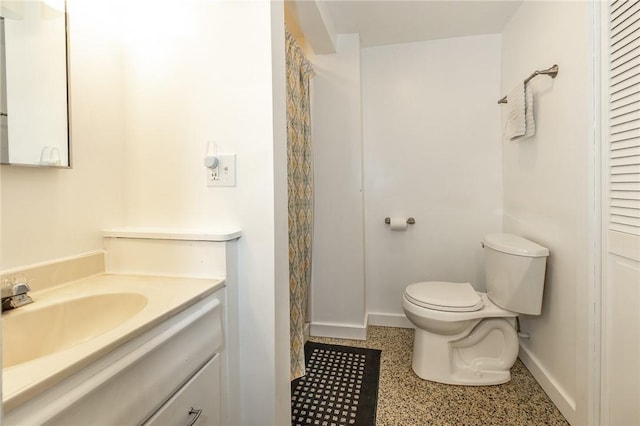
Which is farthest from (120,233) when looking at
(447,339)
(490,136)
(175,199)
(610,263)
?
(490,136)

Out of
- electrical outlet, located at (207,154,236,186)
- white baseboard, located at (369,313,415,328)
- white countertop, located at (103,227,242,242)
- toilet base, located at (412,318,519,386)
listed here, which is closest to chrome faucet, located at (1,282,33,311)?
white countertop, located at (103,227,242,242)

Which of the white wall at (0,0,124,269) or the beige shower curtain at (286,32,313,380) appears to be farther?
the beige shower curtain at (286,32,313,380)

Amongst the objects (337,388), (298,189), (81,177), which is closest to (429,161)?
(298,189)

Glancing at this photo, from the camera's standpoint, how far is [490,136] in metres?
2.34

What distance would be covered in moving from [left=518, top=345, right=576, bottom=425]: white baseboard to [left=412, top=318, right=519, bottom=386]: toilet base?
0.13 meters

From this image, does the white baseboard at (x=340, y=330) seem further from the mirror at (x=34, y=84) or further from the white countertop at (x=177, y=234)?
the mirror at (x=34, y=84)

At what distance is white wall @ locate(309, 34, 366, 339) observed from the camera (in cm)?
229

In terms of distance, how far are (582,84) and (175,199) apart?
170 centimetres

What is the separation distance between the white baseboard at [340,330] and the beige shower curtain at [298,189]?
57 cm

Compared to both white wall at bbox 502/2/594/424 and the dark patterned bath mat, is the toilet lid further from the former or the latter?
the dark patterned bath mat

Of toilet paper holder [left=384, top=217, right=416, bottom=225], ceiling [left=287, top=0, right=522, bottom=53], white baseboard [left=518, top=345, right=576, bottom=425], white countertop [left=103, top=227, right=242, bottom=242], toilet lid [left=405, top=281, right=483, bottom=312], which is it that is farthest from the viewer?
toilet paper holder [left=384, top=217, right=416, bottom=225]

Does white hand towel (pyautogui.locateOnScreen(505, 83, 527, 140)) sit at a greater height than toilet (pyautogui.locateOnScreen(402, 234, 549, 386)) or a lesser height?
greater

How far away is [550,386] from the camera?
1.64 metres

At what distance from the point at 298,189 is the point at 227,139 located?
0.67 metres
